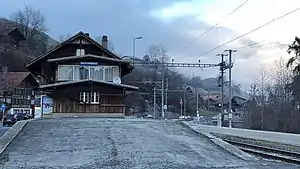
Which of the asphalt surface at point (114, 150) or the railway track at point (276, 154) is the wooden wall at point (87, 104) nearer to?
the asphalt surface at point (114, 150)

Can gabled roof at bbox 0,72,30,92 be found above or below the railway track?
above

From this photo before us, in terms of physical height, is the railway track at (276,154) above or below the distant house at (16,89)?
below

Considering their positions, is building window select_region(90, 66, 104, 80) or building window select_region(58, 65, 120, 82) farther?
building window select_region(90, 66, 104, 80)

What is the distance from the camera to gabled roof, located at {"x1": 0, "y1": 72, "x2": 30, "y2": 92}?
83781 millimetres

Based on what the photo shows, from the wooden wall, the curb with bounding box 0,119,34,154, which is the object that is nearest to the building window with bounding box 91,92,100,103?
the wooden wall

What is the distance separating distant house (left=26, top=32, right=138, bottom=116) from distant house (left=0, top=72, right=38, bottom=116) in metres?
32.3

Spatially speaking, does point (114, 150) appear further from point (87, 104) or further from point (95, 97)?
point (95, 97)

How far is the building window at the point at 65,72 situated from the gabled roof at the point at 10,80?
37.5 meters

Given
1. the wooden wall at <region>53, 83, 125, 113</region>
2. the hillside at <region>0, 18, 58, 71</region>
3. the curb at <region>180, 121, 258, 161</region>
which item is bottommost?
the curb at <region>180, 121, 258, 161</region>

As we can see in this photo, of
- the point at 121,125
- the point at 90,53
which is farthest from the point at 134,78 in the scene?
the point at 121,125

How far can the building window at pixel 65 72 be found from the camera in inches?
1914

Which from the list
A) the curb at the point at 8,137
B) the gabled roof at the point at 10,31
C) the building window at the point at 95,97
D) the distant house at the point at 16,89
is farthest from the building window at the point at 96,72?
the gabled roof at the point at 10,31

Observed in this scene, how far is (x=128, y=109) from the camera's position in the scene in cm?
9188

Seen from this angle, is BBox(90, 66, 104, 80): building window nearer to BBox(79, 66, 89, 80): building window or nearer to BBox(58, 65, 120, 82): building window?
BBox(58, 65, 120, 82): building window
